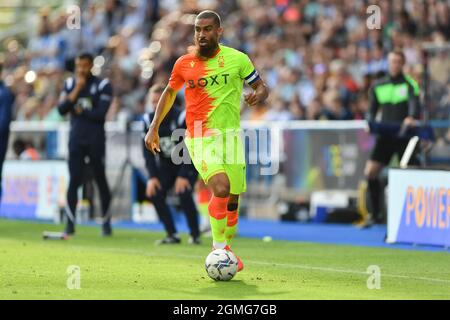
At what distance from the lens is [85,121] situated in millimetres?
17078

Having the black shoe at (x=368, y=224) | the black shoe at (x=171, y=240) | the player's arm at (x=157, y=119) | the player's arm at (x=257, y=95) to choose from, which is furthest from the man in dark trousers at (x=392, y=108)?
the player's arm at (x=157, y=119)

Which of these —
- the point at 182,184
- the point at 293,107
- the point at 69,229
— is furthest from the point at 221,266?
the point at 293,107

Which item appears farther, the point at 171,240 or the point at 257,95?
the point at 171,240

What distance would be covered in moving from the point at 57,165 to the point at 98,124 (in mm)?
4613

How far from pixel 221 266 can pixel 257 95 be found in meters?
1.68

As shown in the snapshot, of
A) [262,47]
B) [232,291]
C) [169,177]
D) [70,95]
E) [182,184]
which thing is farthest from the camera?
[262,47]

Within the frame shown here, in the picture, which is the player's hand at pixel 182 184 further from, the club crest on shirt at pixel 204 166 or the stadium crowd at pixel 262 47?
the club crest on shirt at pixel 204 166

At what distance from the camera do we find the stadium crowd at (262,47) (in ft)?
72.7

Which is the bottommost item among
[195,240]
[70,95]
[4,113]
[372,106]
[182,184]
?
[195,240]

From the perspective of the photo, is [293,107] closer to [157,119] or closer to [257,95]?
[157,119]

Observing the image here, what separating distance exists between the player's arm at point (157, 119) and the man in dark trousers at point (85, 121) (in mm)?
5163

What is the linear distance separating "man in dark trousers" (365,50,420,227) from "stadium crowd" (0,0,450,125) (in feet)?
3.97

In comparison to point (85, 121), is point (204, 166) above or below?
below
